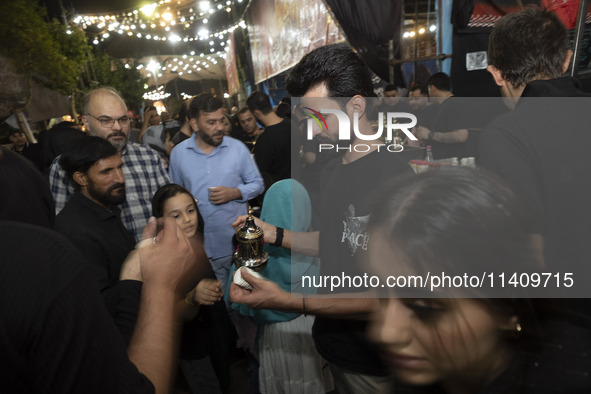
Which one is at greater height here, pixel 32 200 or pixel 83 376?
pixel 32 200

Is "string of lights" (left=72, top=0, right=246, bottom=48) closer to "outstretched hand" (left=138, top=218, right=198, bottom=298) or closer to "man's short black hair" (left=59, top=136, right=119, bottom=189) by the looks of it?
"man's short black hair" (left=59, top=136, right=119, bottom=189)

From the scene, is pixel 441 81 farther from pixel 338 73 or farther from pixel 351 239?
pixel 351 239

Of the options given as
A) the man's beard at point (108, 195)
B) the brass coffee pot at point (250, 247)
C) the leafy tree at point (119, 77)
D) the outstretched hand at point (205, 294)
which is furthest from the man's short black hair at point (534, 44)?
the leafy tree at point (119, 77)

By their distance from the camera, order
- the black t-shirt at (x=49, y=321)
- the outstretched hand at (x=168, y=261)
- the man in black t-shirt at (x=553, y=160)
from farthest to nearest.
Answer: the man in black t-shirt at (x=553, y=160) < the outstretched hand at (x=168, y=261) < the black t-shirt at (x=49, y=321)

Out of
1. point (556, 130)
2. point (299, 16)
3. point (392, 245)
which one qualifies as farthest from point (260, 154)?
point (299, 16)

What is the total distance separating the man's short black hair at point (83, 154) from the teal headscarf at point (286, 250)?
1255mm

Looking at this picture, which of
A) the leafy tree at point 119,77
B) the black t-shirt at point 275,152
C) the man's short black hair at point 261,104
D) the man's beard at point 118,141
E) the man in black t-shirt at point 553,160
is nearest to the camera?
the man in black t-shirt at point 553,160

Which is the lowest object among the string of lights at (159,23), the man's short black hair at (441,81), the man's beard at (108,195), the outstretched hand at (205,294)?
the outstretched hand at (205,294)

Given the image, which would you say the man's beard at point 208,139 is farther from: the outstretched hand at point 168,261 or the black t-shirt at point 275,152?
the outstretched hand at point 168,261

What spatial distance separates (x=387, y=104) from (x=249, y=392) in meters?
4.11

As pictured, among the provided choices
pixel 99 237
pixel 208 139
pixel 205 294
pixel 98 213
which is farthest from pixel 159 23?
pixel 205 294

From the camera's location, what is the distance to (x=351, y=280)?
1511mm

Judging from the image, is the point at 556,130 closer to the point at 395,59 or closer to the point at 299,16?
the point at 395,59

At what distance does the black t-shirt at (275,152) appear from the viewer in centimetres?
397
